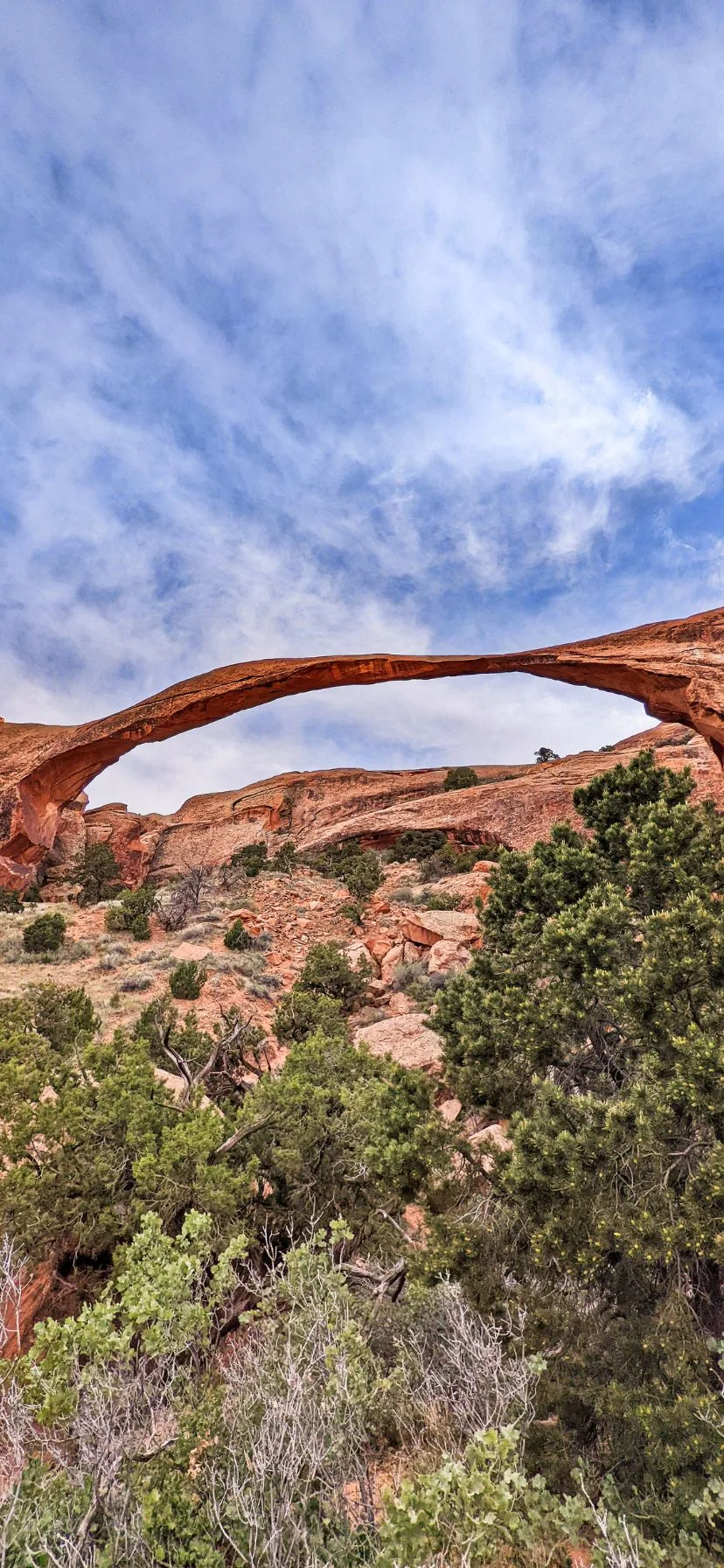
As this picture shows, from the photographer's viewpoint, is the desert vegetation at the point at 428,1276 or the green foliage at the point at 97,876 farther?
the green foliage at the point at 97,876

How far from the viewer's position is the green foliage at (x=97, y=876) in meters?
23.2

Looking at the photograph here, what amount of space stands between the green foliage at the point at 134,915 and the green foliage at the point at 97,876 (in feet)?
17.1

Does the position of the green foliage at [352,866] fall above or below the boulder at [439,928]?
above

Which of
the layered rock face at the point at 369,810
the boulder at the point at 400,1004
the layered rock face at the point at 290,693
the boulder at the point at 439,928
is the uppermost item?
the layered rock face at the point at 290,693

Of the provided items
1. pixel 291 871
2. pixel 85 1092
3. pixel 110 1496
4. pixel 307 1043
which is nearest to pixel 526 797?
pixel 291 871

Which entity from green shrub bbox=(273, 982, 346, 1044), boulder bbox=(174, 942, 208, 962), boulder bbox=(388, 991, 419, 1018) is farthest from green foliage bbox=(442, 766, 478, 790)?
green shrub bbox=(273, 982, 346, 1044)

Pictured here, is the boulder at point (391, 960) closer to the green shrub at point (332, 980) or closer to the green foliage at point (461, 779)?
the green shrub at point (332, 980)

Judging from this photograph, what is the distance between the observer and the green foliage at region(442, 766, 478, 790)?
3325 centimetres

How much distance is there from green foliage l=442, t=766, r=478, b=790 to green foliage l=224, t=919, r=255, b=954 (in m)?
19.3

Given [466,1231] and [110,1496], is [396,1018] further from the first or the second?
[110,1496]

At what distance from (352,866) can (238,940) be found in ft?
28.5

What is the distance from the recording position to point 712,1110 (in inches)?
129

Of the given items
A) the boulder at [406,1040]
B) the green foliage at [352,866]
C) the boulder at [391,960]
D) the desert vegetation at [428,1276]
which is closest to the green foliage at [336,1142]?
the desert vegetation at [428,1276]

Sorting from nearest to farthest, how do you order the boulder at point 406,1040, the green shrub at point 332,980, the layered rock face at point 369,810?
the boulder at point 406,1040, the green shrub at point 332,980, the layered rock face at point 369,810
